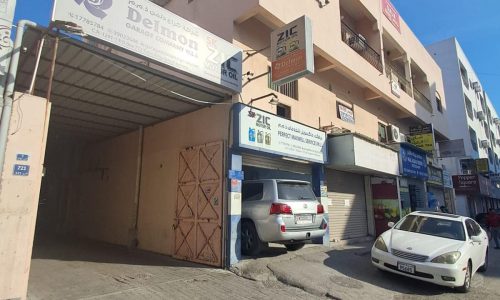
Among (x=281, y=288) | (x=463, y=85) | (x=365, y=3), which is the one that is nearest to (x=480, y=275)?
(x=281, y=288)

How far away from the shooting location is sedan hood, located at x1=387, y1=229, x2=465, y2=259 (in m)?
7.37

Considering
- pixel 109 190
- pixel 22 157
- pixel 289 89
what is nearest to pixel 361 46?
pixel 289 89

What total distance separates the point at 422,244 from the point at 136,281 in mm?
6296

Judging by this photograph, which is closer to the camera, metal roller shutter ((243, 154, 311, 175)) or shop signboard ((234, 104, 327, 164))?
shop signboard ((234, 104, 327, 164))

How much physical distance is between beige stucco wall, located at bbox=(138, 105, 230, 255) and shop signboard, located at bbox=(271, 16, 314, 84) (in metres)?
1.80

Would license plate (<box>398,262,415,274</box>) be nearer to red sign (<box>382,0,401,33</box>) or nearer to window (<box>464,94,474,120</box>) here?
red sign (<box>382,0,401,33</box>)

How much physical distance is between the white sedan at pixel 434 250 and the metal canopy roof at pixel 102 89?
18.7ft

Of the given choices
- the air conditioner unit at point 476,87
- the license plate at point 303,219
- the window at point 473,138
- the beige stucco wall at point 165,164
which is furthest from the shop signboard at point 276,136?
the air conditioner unit at point 476,87

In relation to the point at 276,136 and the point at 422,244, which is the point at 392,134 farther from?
the point at 422,244

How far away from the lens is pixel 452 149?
25547 mm

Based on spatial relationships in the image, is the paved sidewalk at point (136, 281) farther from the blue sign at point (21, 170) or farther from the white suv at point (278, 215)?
the blue sign at point (21, 170)

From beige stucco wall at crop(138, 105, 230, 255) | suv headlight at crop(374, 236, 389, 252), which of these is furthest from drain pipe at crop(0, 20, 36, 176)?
suv headlight at crop(374, 236, 389, 252)

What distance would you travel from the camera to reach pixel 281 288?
23.1ft

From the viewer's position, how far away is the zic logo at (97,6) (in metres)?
6.49
